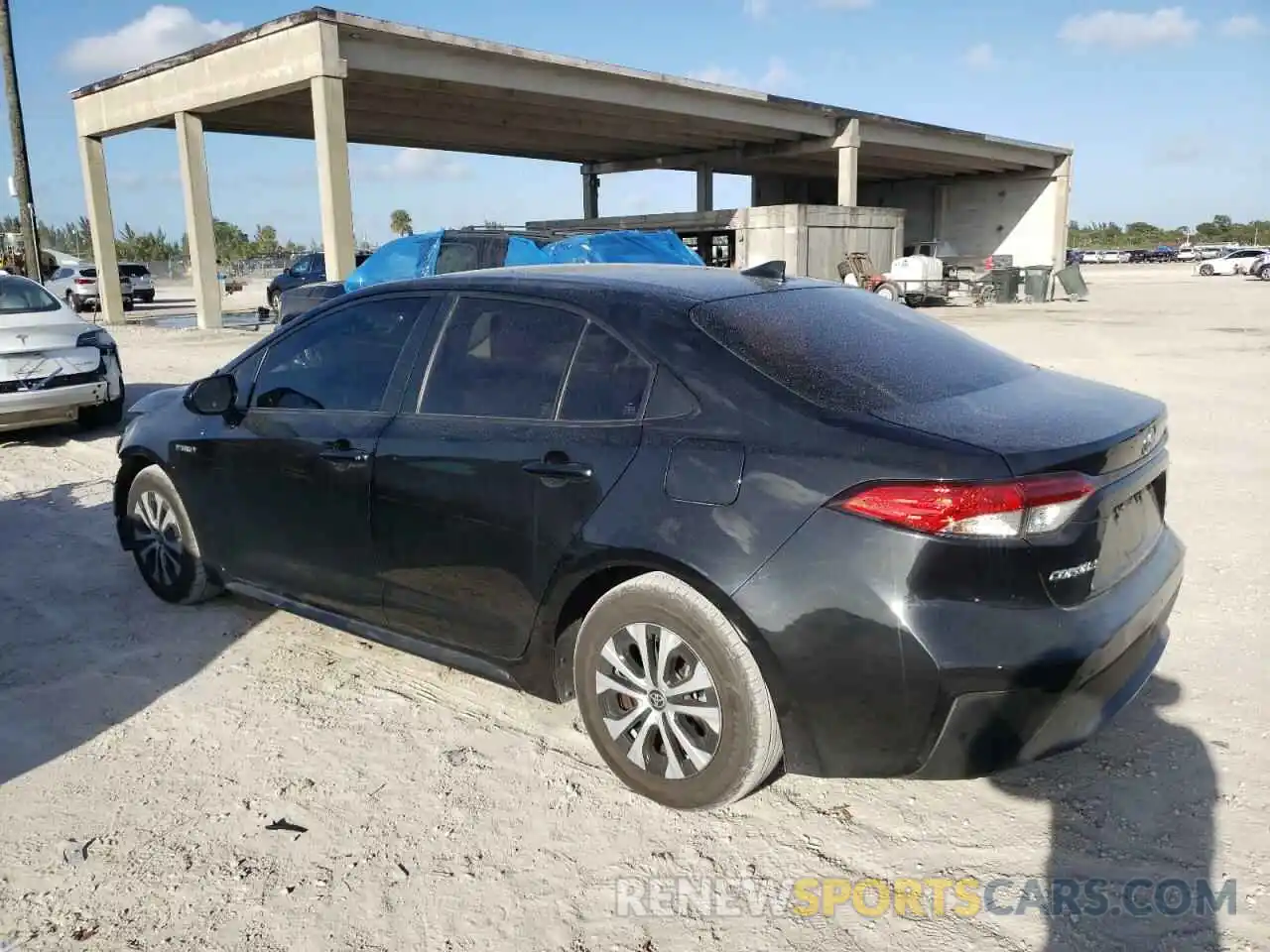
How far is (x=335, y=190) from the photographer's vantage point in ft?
63.3

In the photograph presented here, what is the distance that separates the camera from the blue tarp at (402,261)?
14.6m

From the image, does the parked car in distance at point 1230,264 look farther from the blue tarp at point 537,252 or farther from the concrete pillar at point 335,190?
the concrete pillar at point 335,190

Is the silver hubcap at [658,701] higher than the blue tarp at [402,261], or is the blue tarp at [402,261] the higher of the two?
the blue tarp at [402,261]

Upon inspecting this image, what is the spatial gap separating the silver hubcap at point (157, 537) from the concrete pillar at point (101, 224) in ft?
76.8

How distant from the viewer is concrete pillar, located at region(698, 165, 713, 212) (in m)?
34.5

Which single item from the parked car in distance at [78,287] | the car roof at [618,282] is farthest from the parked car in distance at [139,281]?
the car roof at [618,282]

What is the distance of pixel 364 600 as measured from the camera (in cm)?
366

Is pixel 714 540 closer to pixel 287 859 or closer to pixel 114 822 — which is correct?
pixel 287 859

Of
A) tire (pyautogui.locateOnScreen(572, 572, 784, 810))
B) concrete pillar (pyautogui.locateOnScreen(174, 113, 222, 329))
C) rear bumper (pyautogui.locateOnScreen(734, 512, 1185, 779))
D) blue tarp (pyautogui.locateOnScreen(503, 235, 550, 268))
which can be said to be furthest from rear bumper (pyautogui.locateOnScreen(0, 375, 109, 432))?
concrete pillar (pyautogui.locateOnScreen(174, 113, 222, 329))

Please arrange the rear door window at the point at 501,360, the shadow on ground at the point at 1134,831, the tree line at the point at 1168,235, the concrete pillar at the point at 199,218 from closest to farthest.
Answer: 1. the shadow on ground at the point at 1134,831
2. the rear door window at the point at 501,360
3. the concrete pillar at the point at 199,218
4. the tree line at the point at 1168,235

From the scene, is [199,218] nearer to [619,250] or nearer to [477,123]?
[477,123]

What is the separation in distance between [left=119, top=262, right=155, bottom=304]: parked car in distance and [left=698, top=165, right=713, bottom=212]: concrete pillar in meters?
19.9

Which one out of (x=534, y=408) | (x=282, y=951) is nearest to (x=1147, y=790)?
(x=534, y=408)

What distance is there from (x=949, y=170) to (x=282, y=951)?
41996 millimetres
